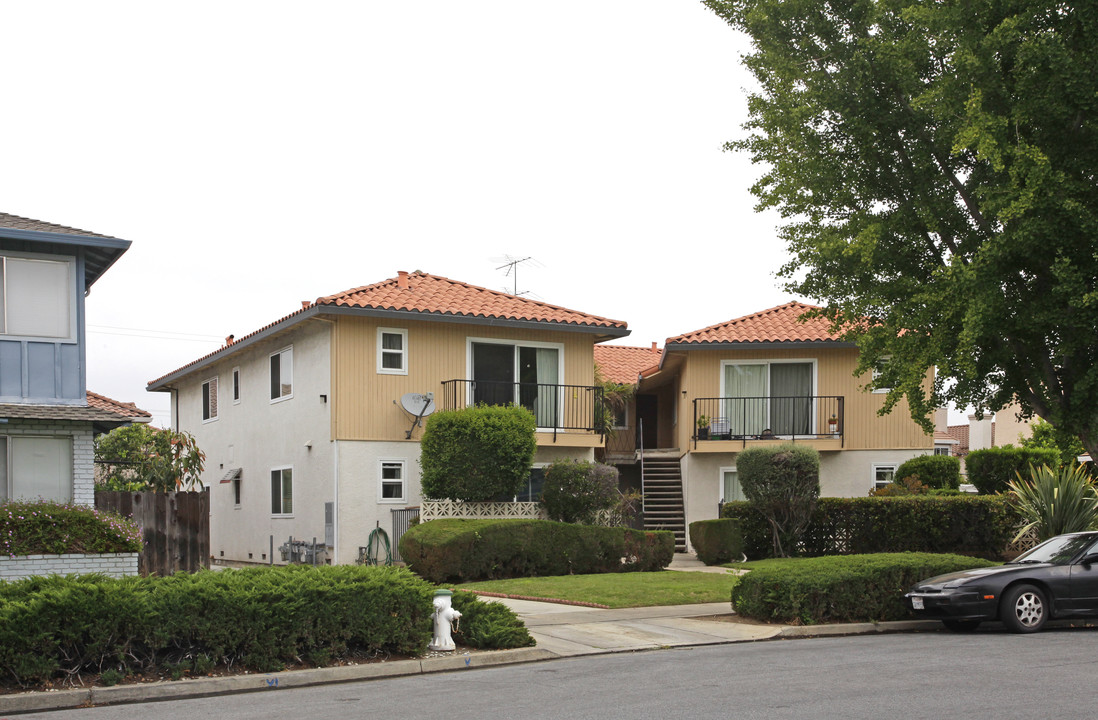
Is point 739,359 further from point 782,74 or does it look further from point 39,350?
point 39,350

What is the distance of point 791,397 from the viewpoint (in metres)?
27.9

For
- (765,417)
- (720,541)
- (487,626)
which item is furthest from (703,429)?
(487,626)

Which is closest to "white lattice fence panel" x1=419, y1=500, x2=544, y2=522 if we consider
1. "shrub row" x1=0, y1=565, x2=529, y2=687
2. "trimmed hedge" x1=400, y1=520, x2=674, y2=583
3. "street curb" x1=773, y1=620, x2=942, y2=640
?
"trimmed hedge" x1=400, y1=520, x2=674, y2=583

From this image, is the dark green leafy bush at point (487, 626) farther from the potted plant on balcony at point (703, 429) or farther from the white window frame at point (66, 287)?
the potted plant on balcony at point (703, 429)

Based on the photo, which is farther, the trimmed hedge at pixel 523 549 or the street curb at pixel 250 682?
the trimmed hedge at pixel 523 549

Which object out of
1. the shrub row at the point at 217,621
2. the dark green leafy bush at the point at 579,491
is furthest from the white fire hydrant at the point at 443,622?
the dark green leafy bush at the point at 579,491

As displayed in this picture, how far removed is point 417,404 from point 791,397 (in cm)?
994

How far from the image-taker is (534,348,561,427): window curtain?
2561cm

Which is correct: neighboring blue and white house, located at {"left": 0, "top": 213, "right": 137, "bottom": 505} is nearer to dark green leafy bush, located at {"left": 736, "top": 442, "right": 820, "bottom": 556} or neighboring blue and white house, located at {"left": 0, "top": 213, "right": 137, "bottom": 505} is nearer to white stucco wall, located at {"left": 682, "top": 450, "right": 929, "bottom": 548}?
dark green leafy bush, located at {"left": 736, "top": 442, "right": 820, "bottom": 556}

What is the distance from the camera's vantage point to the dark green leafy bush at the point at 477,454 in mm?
21797

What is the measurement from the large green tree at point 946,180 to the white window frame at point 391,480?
9.80 metres

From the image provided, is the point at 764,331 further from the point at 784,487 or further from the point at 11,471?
the point at 11,471

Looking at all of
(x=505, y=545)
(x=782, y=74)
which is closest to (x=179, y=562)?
(x=505, y=545)

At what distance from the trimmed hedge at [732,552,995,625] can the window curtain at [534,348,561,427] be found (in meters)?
11.3
